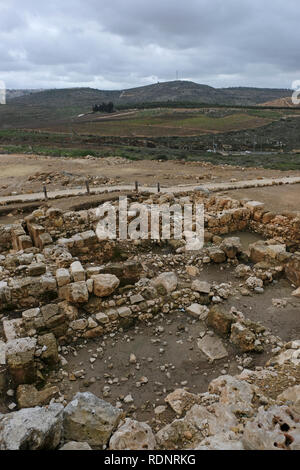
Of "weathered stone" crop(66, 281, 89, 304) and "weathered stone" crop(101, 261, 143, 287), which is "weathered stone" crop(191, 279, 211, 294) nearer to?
"weathered stone" crop(101, 261, 143, 287)

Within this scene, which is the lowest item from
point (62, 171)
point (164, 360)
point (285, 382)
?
point (164, 360)

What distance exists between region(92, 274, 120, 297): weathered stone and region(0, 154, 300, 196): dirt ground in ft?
36.2

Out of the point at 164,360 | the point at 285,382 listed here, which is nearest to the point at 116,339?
the point at 164,360

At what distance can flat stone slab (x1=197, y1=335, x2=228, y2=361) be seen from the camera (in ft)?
20.9

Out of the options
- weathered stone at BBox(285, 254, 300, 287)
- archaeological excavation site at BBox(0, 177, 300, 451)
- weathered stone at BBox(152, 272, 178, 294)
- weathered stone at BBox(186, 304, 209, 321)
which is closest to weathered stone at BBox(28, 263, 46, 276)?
archaeological excavation site at BBox(0, 177, 300, 451)

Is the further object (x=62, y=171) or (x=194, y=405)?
(x=62, y=171)

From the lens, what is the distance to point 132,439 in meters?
3.99

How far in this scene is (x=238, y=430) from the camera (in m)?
4.05

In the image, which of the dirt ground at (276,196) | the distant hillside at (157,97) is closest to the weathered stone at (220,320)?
the dirt ground at (276,196)

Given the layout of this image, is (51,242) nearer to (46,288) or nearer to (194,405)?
(46,288)

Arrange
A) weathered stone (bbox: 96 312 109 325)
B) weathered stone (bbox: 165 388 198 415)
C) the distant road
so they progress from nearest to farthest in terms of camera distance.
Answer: weathered stone (bbox: 165 388 198 415) → weathered stone (bbox: 96 312 109 325) → the distant road

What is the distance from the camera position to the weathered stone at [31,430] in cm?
356

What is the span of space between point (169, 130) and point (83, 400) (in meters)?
53.4

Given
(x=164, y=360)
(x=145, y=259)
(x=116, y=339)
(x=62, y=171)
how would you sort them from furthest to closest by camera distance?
(x=62, y=171), (x=145, y=259), (x=116, y=339), (x=164, y=360)
